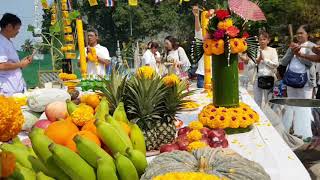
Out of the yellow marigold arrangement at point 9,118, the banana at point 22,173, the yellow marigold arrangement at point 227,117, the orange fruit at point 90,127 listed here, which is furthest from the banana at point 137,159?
the yellow marigold arrangement at point 227,117

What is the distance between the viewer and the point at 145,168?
1.45m

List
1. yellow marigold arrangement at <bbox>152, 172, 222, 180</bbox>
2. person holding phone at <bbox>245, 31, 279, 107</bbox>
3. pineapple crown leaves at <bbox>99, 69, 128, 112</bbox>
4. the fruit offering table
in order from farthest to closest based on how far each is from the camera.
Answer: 1. person holding phone at <bbox>245, 31, 279, 107</bbox>
2. pineapple crown leaves at <bbox>99, 69, 128, 112</bbox>
3. the fruit offering table
4. yellow marigold arrangement at <bbox>152, 172, 222, 180</bbox>

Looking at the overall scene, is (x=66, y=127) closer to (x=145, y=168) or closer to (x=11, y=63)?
(x=145, y=168)

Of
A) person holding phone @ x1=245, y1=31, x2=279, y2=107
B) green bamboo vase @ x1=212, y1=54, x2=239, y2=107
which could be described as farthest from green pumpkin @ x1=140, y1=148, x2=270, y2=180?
person holding phone @ x1=245, y1=31, x2=279, y2=107

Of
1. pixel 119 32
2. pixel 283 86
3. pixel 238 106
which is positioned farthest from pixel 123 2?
pixel 238 106

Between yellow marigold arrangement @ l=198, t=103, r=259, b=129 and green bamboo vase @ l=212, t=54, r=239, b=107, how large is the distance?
3.5 inches

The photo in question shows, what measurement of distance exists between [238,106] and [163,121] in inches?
28.9

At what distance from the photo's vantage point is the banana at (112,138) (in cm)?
147

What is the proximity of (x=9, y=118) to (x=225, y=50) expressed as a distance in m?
1.77

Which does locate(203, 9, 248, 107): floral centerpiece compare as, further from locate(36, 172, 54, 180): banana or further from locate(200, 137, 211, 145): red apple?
locate(36, 172, 54, 180): banana

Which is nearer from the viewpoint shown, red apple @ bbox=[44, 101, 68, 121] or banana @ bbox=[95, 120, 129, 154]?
banana @ bbox=[95, 120, 129, 154]

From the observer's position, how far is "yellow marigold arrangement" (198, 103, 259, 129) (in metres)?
2.42

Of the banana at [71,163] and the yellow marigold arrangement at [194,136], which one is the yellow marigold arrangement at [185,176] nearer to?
the banana at [71,163]

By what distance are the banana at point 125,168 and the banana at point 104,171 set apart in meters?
0.03
